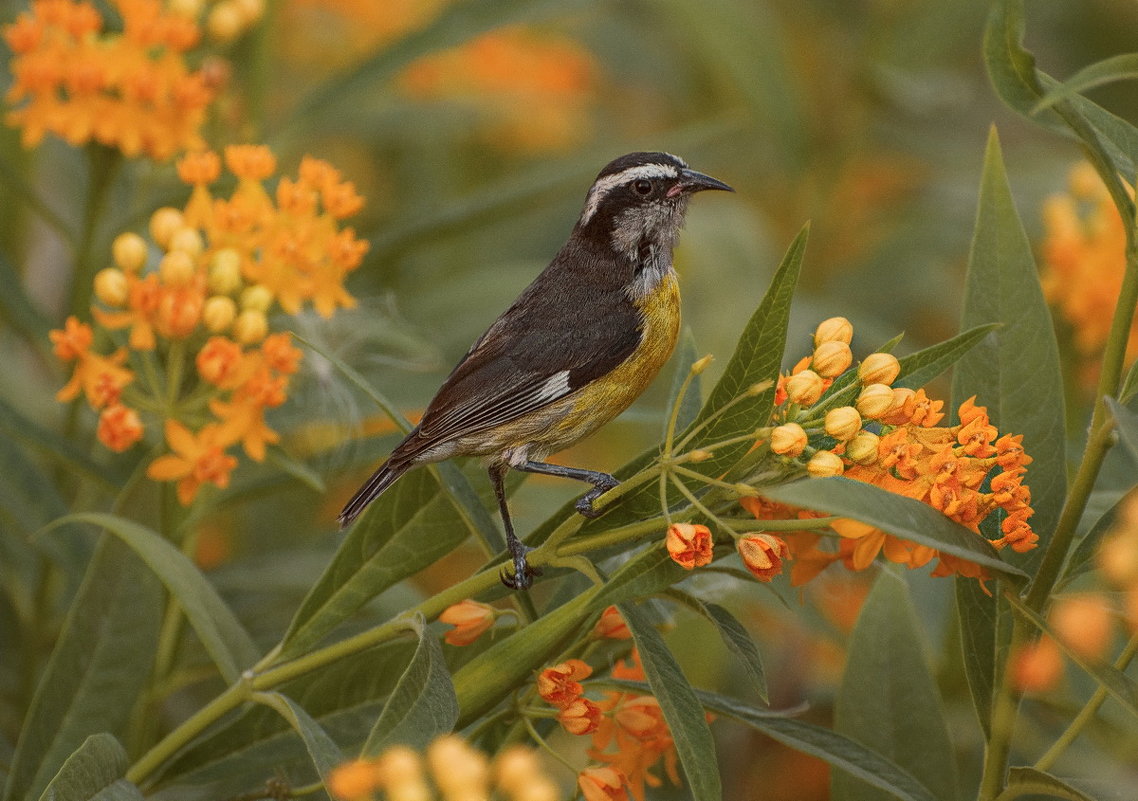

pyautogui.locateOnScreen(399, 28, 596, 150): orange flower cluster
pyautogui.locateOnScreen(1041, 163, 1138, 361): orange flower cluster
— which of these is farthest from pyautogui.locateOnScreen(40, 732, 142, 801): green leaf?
pyautogui.locateOnScreen(399, 28, 596, 150): orange flower cluster

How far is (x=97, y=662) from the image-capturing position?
A: 232 centimetres

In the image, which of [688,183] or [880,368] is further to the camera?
[688,183]

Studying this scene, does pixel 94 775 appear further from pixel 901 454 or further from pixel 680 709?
pixel 901 454

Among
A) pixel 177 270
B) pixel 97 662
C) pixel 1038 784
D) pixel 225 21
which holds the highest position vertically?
pixel 225 21

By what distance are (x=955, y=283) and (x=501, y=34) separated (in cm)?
228

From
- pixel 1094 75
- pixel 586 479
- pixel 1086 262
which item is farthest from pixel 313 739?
pixel 1086 262

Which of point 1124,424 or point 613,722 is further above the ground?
point 1124,424

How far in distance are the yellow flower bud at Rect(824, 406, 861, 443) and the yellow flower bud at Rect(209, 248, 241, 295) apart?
1.27m

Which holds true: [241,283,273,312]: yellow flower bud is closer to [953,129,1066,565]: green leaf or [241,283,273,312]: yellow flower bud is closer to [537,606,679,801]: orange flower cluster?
[537,606,679,801]: orange flower cluster

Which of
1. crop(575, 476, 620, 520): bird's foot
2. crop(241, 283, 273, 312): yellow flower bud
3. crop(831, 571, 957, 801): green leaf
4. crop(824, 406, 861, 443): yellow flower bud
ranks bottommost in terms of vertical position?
crop(831, 571, 957, 801): green leaf

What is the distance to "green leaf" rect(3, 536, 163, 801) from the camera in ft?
7.52

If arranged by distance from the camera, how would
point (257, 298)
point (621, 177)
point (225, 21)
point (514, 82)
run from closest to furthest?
point (257, 298) < point (621, 177) < point (225, 21) < point (514, 82)

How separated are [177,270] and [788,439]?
1.31 meters

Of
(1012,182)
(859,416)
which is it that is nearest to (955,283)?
(1012,182)
